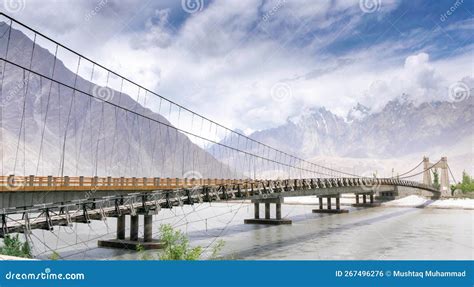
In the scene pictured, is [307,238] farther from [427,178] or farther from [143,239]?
[427,178]

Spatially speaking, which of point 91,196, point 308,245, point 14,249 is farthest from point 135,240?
point 14,249

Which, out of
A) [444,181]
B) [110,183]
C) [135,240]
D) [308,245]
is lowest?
[308,245]

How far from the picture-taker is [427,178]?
7628 inches

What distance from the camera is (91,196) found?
37531 mm

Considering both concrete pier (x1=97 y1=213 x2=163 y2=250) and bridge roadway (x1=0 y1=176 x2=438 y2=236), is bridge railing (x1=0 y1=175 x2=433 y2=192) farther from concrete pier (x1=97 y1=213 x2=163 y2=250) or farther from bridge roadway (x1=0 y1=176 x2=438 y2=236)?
concrete pier (x1=97 y1=213 x2=163 y2=250)

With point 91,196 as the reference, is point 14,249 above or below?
below

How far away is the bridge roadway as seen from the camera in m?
28.1

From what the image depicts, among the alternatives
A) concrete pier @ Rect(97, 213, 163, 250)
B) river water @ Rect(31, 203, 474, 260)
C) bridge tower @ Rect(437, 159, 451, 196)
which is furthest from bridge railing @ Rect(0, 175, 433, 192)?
bridge tower @ Rect(437, 159, 451, 196)

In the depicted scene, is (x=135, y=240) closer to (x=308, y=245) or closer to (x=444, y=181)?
(x=308, y=245)

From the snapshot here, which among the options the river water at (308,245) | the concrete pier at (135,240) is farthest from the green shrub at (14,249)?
the concrete pier at (135,240)

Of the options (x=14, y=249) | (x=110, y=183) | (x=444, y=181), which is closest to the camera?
(x=14, y=249)
